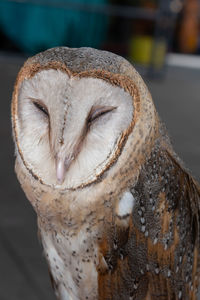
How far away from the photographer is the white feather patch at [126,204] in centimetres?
65

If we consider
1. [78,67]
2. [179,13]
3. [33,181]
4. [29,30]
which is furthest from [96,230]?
[179,13]

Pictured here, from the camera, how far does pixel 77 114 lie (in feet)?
1.85

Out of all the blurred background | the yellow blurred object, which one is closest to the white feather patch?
the blurred background

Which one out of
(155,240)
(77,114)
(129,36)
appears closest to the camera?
(77,114)

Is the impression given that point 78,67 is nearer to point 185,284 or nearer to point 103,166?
point 103,166

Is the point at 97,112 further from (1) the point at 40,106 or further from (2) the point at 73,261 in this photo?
(2) the point at 73,261

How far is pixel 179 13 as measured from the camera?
173 inches

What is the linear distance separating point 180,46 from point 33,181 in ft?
13.0

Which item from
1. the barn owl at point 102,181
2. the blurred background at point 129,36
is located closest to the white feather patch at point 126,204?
the barn owl at point 102,181

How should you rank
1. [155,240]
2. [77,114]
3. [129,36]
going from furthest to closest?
[129,36]
[155,240]
[77,114]

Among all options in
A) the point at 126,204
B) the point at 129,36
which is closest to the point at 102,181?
the point at 126,204

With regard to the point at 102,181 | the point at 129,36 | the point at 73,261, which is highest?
the point at 102,181

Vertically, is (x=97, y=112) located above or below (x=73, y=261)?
above

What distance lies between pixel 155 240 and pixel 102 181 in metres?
0.12
